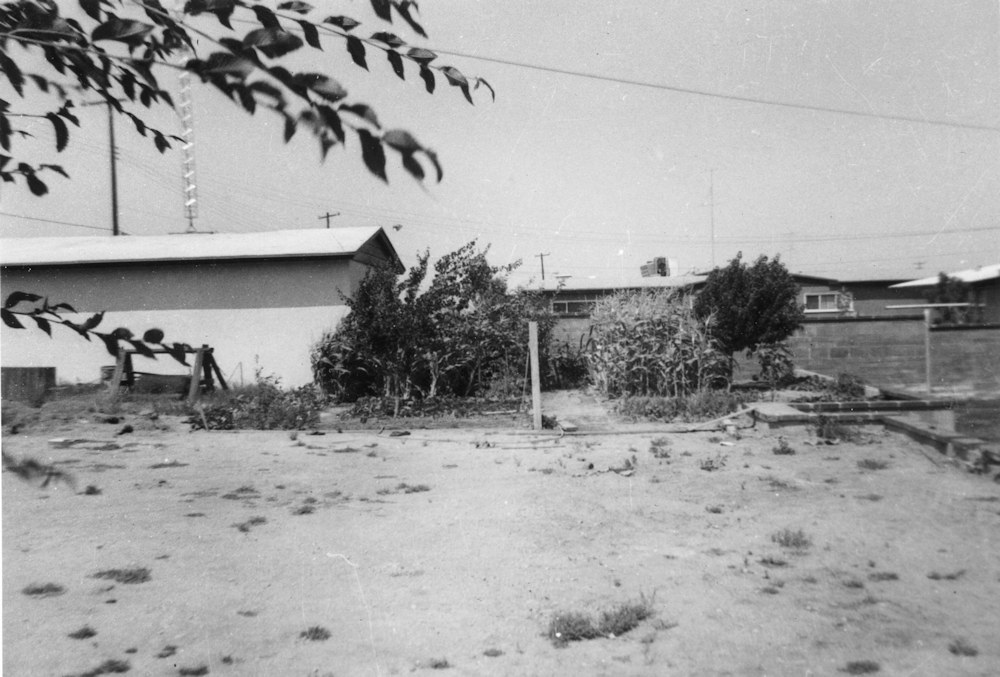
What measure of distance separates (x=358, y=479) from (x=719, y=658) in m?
4.24

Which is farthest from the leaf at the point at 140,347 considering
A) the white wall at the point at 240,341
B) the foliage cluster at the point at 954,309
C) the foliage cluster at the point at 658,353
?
the white wall at the point at 240,341

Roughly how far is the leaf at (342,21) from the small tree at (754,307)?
12.7 m

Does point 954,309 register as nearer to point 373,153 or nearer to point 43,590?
point 43,590

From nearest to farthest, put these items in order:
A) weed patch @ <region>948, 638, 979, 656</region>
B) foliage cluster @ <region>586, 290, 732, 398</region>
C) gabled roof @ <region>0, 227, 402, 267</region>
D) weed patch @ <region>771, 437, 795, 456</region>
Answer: weed patch @ <region>948, 638, 979, 656</region> < weed patch @ <region>771, 437, 795, 456</region> < foliage cluster @ <region>586, 290, 732, 398</region> < gabled roof @ <region>0, 227, 402, 267</region>

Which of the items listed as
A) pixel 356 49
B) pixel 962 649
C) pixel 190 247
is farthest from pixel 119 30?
pixel 190 247

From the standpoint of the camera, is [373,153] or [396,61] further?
[396,61]

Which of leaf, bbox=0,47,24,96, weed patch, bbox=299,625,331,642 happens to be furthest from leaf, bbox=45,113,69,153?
weed patch, bbox=299,625,331,642

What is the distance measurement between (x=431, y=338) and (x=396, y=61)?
36.0ft

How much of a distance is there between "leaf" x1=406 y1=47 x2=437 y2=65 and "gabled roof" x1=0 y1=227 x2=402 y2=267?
13097 mm

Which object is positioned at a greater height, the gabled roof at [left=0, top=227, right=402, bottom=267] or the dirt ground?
the gabled roof at [left=0, top=227, right=402, bottom=267]

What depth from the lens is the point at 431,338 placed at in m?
12.4

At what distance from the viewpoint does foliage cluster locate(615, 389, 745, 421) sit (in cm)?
1047

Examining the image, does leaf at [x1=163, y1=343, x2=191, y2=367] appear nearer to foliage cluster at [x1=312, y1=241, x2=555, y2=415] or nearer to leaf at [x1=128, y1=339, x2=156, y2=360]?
leaf at [x1=128, y1=339, x2=156, y2=360]

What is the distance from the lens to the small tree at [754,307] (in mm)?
13781
